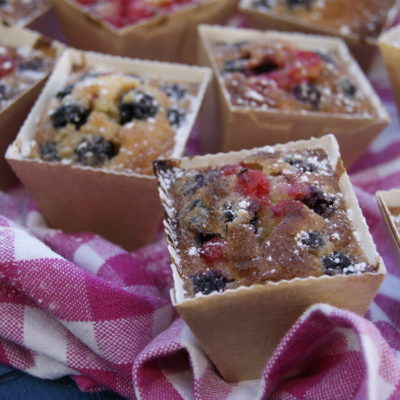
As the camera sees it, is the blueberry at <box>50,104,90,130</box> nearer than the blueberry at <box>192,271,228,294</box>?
No

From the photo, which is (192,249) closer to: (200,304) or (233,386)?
(200,304)

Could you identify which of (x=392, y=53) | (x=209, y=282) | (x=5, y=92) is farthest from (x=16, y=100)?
(x=392, y=53)

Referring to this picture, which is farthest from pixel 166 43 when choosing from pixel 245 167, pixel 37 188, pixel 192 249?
pixel 192 249

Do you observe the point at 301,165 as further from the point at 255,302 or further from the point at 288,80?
the point at 288,80

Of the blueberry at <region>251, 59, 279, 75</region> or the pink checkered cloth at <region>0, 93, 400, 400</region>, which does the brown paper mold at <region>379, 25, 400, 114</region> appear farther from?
the pink checkered cloth at <region>0, 93, 400, 400</region>

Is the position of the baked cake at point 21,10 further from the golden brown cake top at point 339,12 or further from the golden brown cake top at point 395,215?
the golden brown cake top at point 395,215

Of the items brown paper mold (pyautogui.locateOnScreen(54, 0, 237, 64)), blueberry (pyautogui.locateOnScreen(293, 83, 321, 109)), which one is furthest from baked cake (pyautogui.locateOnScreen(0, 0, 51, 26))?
blueberry (pyautogui.locateOnScreen(293, 83, 321, 109))

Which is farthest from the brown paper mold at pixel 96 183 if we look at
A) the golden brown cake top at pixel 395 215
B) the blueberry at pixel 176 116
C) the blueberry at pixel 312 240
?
the golden brown cake top at pixel 395 215
